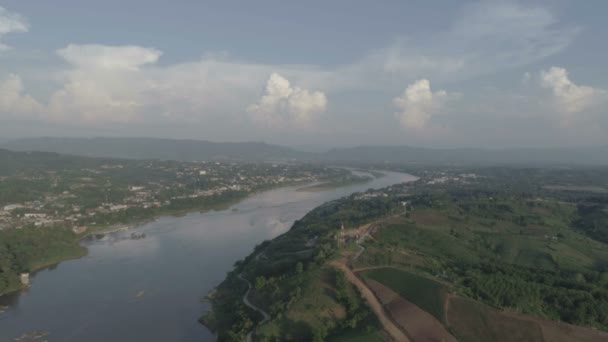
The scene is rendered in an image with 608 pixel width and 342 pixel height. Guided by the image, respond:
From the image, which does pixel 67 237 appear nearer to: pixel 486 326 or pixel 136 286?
pixel 136 286

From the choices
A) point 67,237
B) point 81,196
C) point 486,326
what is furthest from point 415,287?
point 81,196

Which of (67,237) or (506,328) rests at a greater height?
(506,328)

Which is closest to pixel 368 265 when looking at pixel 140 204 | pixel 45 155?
pixel 140 204

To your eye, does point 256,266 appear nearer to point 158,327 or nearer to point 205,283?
point 205,283

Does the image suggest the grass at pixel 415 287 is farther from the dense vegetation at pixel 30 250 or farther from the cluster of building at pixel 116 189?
the cluster of building at pixel 116 189

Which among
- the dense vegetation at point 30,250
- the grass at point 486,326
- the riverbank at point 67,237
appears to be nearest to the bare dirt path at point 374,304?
the grass at point 486,326
